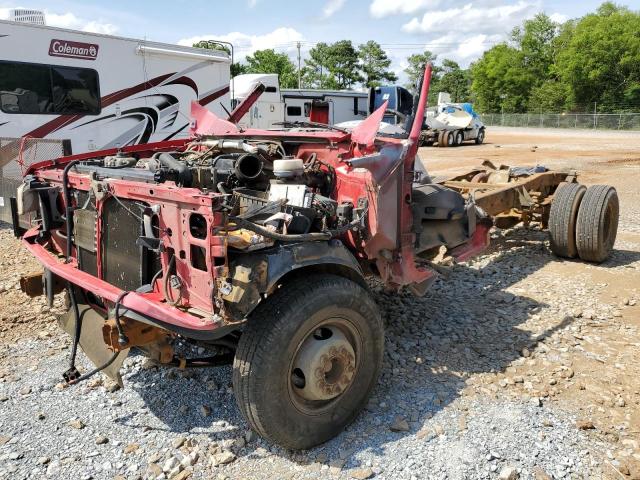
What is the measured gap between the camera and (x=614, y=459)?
283 cm

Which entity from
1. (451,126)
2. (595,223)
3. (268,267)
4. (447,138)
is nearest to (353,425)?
(268,267)

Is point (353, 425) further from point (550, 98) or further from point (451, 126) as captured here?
point (550, 98)

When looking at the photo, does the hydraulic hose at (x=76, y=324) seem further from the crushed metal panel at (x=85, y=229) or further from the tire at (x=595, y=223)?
the tire at (x=595, y=223)

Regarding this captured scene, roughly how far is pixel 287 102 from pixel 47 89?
12.7 meters

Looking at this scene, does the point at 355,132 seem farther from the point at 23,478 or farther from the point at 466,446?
the point at 23,478

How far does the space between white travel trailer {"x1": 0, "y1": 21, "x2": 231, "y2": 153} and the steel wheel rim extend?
755cm

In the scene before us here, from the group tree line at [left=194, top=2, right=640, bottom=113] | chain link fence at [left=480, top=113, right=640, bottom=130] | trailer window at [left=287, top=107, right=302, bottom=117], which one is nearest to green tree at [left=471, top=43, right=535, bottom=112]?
tree line at [left=194, top=2, right=640, bottom=113]

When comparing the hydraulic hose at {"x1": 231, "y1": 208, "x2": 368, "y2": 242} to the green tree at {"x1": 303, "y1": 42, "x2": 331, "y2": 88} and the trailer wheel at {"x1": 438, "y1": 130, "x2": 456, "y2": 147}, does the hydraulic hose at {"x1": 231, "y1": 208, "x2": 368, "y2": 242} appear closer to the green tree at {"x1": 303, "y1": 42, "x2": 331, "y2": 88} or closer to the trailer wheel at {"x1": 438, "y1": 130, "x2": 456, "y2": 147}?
the trailer wheel at {"x1": 438, "y1": 130, "x2": 456, "y2": 147}

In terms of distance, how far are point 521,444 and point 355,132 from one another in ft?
6.72

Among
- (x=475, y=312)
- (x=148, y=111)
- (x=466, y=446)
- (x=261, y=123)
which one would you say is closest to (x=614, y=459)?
(x=466, y=446)

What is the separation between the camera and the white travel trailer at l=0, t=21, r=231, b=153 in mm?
8453

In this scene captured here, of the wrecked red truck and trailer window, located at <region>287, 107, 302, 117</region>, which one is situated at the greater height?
trailer window, located at <region>287, 107, 302, 117</region>

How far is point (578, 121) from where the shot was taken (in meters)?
45.3

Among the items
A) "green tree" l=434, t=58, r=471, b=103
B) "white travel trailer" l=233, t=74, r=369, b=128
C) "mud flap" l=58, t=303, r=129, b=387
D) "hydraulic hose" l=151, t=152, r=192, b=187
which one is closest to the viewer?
"mud flap" l=58, t=303, r=129, b=387
